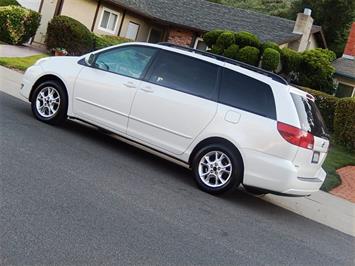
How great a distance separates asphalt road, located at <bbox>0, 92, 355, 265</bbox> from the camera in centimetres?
461

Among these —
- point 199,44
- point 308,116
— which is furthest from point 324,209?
point 199,44

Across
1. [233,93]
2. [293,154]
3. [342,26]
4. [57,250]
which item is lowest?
[57,250]

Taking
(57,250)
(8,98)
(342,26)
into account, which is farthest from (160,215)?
(342,26)

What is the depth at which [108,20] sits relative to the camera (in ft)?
92.5

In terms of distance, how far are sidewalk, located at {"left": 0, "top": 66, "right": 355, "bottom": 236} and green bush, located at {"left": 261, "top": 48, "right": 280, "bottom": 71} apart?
12.9m

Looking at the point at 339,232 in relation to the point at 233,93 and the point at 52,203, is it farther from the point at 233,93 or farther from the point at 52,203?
the point at 52,203

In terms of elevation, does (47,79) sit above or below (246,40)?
below

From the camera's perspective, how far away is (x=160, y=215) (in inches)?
231

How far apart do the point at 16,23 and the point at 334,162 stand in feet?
46.3

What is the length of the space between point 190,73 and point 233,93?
2.42 ft

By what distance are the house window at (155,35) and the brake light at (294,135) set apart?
26324 mm

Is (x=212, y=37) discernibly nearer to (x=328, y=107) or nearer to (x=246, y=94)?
(x=328, y=107)

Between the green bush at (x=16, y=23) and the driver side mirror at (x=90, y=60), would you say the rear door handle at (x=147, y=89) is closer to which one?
the driver side mirror at (x=90, y=60)

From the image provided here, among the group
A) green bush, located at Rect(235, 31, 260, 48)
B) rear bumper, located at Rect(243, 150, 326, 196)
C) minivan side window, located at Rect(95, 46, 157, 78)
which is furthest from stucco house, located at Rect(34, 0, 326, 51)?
rear bumper, located at Rect(243, 150, 326, 196)
